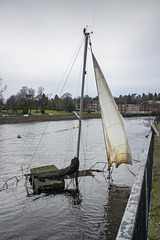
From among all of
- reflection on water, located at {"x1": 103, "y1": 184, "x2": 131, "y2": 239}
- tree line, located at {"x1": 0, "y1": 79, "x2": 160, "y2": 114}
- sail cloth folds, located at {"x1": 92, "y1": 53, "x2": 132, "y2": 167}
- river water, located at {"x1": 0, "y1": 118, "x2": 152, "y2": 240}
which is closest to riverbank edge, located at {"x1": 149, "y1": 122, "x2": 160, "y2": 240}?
river water, located at {"x1": 0, "y1": 118, "x2": 152, "y2": 240}

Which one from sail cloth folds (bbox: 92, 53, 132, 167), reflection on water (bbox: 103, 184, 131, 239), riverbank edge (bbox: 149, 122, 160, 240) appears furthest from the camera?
sail cloth folds (bbox: 92, 53, 132, 167)

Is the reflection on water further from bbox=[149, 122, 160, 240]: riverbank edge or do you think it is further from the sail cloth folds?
bbox=[149, 122, 160, 240]: riverbank edge

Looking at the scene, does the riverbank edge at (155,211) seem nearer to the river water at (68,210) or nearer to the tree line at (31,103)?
the river water at (68,210)

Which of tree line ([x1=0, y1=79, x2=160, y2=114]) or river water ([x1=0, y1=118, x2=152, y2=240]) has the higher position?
tree line ([x1=0, y1=79, x2=160, y2=114])

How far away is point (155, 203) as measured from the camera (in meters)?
5.57

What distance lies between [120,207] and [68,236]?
3069mm

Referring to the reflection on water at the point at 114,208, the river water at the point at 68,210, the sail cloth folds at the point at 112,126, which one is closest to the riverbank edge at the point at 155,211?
the river water at the point at 68,210

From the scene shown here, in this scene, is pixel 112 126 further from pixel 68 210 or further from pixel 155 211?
pixel 155 211

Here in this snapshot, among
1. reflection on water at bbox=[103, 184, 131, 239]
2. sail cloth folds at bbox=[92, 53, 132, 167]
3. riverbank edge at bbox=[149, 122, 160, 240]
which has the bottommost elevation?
reflection on water at bbox=[103, 184, 131, 239]

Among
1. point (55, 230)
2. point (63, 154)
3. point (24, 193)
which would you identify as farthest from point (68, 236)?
point (63, 154)

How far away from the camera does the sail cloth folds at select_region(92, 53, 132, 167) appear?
10867mm

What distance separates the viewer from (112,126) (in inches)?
428

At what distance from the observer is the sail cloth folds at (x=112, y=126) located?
10867 millimetres

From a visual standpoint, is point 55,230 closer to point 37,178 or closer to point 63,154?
point 37,178
